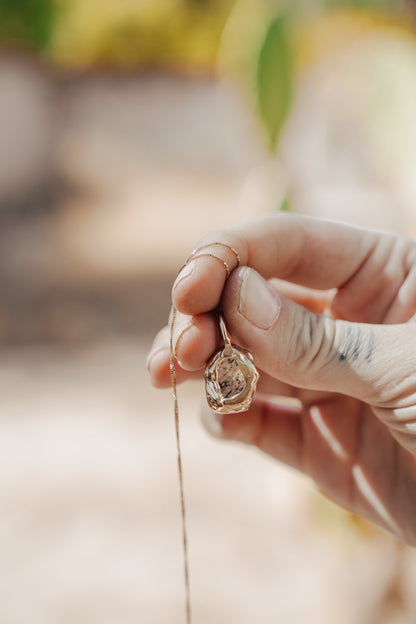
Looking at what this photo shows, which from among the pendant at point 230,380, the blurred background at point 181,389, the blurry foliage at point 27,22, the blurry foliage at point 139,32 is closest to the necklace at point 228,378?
the pendant at point 230,380

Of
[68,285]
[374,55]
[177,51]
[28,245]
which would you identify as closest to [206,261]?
[374,55]

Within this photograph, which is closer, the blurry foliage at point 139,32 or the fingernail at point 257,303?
the fingernail at point 257,303

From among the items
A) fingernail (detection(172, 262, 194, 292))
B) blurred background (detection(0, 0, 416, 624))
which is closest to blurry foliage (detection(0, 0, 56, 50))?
blurred background (detection(0, 0, 416, 624))

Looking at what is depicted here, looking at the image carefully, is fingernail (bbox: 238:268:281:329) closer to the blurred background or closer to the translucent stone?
the translucent stone

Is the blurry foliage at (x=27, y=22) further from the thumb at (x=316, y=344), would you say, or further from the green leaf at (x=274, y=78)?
the thumb at (x=316, y=344)

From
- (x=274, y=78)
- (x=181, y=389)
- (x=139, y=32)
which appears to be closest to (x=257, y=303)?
(x=274, y=78)
